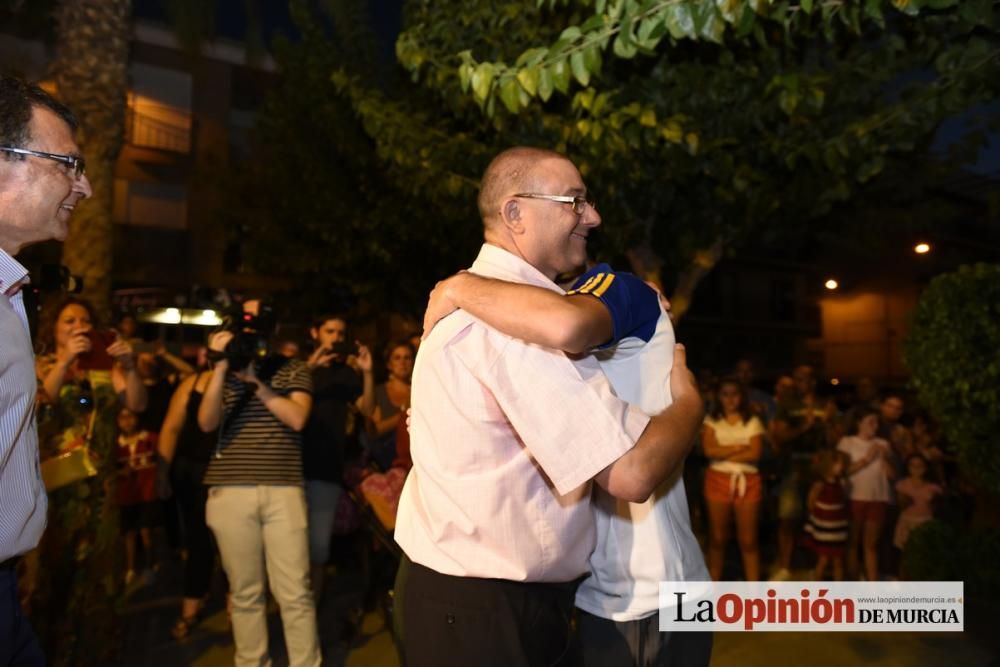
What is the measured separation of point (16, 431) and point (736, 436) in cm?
592

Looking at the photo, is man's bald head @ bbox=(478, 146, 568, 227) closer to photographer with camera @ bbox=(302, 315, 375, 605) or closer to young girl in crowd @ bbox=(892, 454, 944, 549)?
photographer with camera @ bbox=(302, 315, 375, 605)

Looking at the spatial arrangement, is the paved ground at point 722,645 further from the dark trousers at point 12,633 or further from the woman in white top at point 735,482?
the dark trousers at point 12,633

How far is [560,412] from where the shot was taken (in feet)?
5.79

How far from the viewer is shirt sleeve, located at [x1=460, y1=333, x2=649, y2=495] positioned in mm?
1746

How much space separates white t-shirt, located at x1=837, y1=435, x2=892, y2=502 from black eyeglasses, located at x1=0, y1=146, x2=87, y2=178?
6807 millimetres

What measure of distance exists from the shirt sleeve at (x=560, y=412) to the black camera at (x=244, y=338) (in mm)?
2695

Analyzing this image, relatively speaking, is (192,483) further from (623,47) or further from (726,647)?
(623,47)

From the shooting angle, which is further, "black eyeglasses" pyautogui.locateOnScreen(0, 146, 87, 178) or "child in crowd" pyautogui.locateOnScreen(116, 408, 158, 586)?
"child in crowd" pyautogui.locateOnScreen(116, 408, 158, 586)

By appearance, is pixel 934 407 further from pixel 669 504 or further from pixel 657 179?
pixel 669 504

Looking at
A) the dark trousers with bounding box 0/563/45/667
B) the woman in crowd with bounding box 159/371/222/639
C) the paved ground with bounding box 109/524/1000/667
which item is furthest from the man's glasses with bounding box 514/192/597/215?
the paved ground with bounding box 109/524/1000/667

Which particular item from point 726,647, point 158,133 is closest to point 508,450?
point 726,647

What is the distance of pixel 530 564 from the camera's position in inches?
72.7

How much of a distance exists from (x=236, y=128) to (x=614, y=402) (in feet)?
80.3

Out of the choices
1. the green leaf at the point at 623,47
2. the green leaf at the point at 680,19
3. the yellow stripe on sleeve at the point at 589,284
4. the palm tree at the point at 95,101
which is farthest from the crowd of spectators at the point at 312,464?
the yellow stripe on sleeve at the point at 589,284
